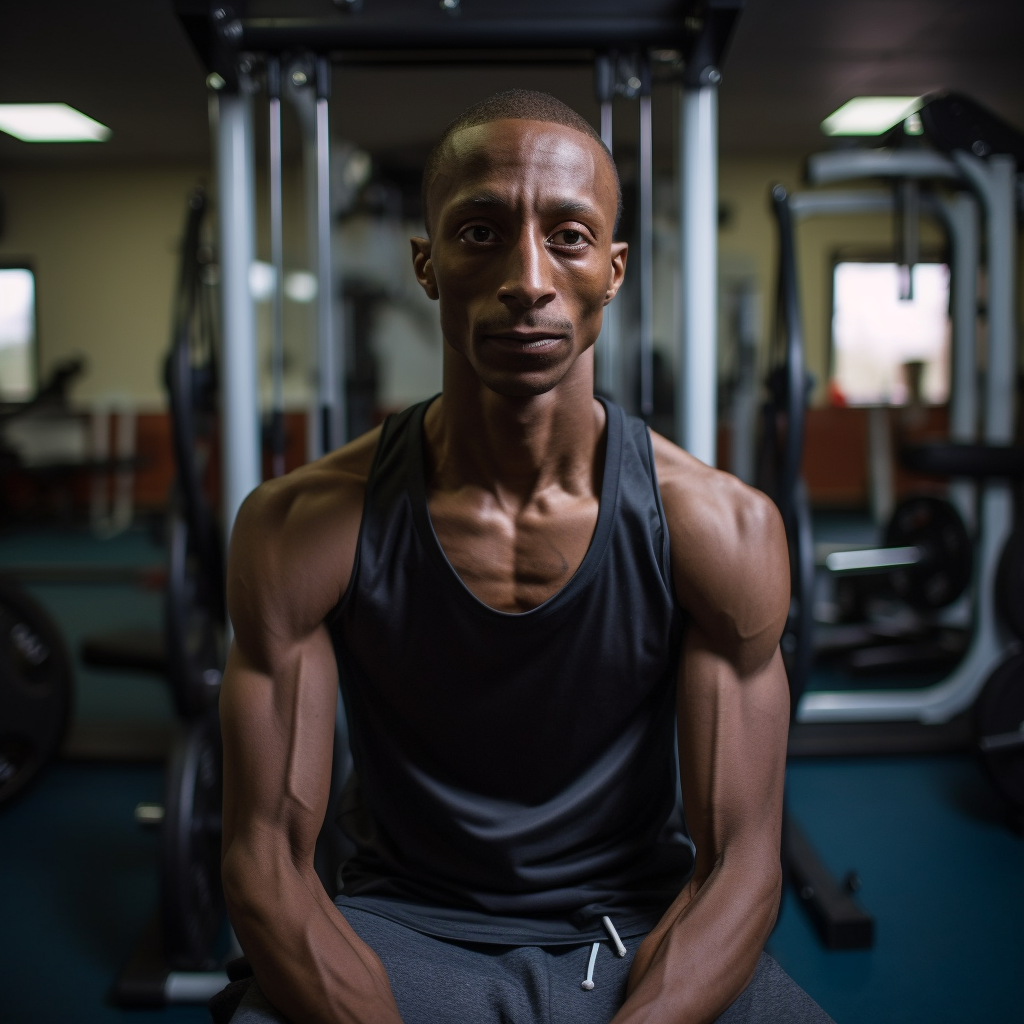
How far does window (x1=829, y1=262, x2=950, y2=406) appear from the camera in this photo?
23.0 feet

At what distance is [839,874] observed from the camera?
1847 mm

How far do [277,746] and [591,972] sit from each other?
34 centimetres

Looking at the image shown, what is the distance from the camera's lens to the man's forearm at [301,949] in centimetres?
76

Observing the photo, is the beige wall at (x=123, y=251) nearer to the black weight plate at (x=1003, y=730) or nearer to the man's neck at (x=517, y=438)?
the black weight plate at (x=1003, y=730)

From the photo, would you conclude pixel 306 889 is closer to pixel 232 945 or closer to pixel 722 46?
pixel 232 945

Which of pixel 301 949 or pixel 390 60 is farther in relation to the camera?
pixel 390 60

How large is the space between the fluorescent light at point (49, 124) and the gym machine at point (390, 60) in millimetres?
5005

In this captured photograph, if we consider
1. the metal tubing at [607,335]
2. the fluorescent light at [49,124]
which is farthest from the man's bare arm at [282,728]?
the fluorescent light at [49,124]

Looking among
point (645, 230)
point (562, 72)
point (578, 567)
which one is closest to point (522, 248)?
point (578, 567)

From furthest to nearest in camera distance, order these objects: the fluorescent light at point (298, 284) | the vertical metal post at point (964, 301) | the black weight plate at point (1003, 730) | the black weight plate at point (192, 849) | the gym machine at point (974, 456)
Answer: the fluorescent light at point (298, 284)
the vertical metal post at point (964, 301)
the gym machine at point (974, 456)
the black weight plate at point (1003, 730)
the black weight plate at point (192, 849)

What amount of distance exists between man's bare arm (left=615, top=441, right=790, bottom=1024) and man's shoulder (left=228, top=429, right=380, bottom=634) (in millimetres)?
306

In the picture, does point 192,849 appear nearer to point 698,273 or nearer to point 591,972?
point 591,972

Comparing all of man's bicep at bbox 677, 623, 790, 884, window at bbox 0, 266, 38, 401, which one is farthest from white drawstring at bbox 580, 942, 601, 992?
window at bbox 0, 266, 38, 401

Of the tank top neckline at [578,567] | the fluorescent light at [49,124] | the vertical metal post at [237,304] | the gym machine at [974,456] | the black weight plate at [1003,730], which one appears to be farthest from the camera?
the fluorescent light at [49,124]
